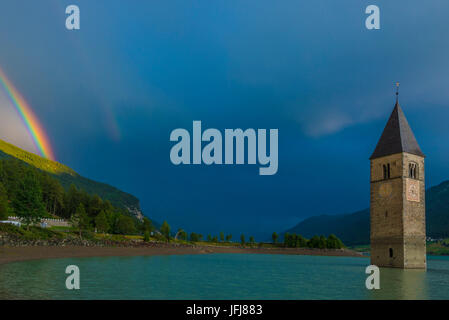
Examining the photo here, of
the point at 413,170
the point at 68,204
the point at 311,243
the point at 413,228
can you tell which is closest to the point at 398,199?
the point at 413,228

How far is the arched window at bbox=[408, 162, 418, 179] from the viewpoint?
60.3 meters

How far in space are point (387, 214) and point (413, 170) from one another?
7.99 m

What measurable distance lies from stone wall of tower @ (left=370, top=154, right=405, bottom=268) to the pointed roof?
1211 mm

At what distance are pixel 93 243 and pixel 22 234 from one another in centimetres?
2041

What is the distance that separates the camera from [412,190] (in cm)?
5962

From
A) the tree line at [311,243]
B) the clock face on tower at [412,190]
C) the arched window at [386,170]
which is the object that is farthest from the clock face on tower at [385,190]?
the tree line at [311,243]

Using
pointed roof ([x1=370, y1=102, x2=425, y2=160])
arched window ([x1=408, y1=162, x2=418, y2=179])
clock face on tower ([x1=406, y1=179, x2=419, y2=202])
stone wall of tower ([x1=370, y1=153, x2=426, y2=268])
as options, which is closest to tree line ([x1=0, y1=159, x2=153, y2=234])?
stone wall of tower ([x1=370, y1=153, x2=426, y2=268])

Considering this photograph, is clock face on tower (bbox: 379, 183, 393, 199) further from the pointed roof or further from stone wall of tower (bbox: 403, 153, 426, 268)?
the pointed roof

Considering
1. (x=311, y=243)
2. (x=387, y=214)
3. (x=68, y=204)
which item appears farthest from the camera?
(x=311, y=243)

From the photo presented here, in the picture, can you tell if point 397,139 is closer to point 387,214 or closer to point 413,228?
point 387,214
